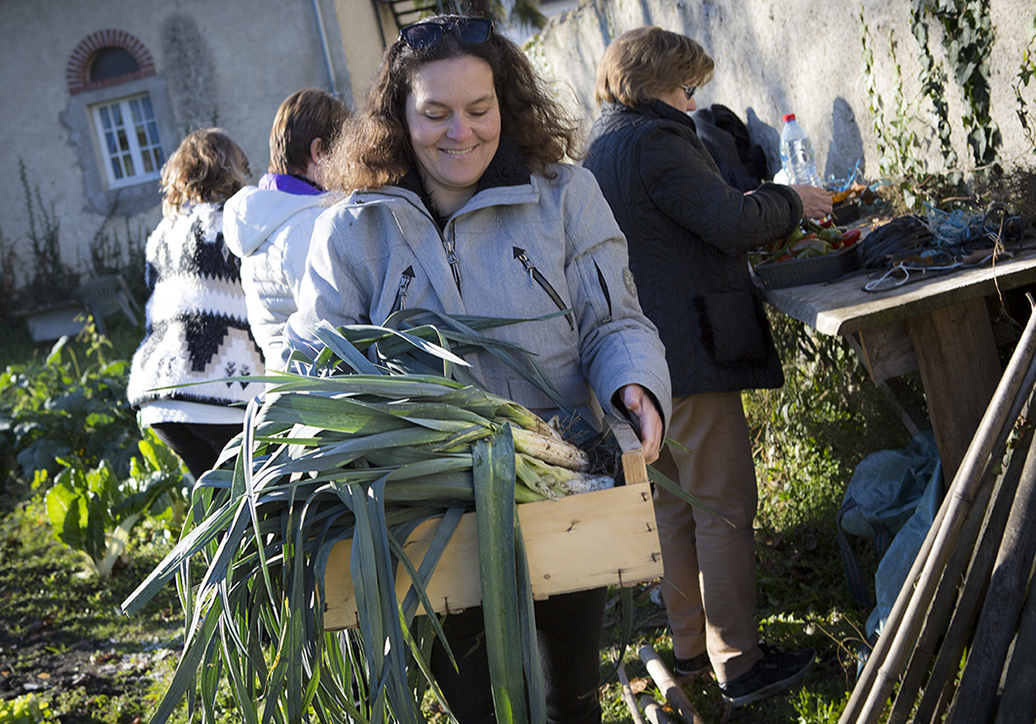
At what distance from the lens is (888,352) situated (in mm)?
2215

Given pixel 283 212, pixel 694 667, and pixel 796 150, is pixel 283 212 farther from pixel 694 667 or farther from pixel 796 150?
pixel 796 150

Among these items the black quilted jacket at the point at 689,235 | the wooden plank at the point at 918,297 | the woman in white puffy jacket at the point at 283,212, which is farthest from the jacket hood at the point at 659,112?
the woman in white puffy jacket at the point at 283,212

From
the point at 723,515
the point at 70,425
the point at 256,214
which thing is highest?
the point at 256,214

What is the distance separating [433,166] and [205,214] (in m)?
1.62

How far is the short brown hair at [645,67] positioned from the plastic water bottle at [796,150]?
1490mm

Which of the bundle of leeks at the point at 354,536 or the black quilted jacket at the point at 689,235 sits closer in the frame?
the bundle of leeks at the point at 354,536

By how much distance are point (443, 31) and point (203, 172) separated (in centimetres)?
169

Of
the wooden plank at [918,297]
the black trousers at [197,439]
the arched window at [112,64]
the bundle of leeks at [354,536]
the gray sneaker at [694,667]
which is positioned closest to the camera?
the bundle of leeks at [354,536]

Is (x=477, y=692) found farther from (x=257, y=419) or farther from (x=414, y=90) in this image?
(x=414, y=90)

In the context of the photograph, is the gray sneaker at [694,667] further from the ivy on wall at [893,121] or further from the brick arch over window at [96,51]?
the brick arch over window at [96,51]

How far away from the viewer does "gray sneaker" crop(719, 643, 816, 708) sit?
255 centimetres

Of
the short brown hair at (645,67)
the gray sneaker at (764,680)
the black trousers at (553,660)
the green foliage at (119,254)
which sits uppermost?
the green foliage at (119,254)

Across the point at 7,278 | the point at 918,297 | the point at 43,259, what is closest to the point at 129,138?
the point at 43,259

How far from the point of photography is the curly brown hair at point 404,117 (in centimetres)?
180
